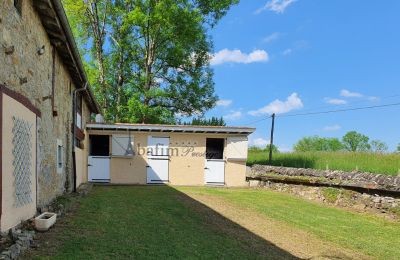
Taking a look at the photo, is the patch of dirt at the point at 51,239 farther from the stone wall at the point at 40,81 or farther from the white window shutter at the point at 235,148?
the white window shutter at the point at 235,148

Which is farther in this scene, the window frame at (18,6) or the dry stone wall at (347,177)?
the dry stone wall at (347,177)

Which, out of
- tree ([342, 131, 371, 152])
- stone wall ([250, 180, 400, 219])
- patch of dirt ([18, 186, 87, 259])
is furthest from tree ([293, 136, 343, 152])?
patch of dirt ([18, 186, 87, 259])

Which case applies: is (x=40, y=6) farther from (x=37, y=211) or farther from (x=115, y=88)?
(x=115, y=88)

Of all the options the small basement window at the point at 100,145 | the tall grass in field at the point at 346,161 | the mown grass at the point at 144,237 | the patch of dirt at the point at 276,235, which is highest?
the small basement window at the point at 100,145

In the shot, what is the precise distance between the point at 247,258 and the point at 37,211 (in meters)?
3.96

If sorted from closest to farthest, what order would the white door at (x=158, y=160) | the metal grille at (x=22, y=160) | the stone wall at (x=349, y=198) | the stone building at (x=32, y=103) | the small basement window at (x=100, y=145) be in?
the stone building at (x=32, y=103) → the metal grille at (x=22, y=160) → the stone wall at (x=349, y=198) → the white door at (x=158, y=160) → the small basement window at (x=100, y=145)

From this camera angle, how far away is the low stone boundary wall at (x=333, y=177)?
401 inches

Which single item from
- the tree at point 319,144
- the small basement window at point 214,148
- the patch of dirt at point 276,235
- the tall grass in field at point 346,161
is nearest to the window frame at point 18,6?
the patch of dirt at point 276,235

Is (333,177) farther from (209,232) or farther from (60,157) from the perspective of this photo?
(60,157)

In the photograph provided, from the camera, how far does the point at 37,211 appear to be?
6.76 meters

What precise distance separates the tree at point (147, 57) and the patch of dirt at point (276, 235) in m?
13.2

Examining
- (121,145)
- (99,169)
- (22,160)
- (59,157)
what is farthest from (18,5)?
(99,169)

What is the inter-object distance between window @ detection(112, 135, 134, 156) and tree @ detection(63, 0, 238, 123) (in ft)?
17.6

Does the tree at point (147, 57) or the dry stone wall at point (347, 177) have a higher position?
the tree at point (147, 57)
